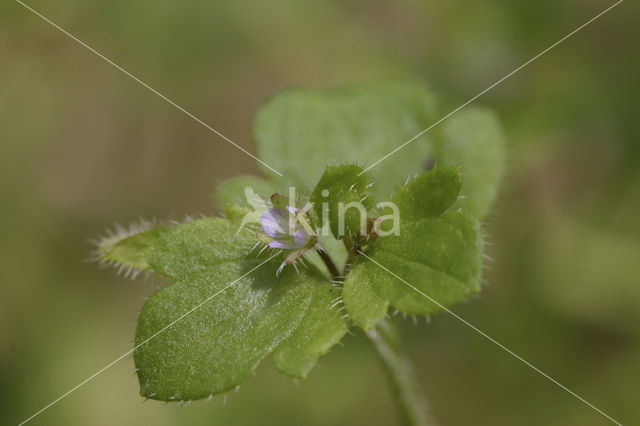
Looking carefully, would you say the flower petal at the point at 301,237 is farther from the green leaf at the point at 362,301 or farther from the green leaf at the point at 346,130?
the green leaf at the point at 346,130

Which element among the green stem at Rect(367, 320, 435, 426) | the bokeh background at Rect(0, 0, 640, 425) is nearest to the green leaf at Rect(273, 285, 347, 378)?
the green stem at Rect(367, 320, 435, 426)

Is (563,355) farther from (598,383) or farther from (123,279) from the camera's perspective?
(123,279)

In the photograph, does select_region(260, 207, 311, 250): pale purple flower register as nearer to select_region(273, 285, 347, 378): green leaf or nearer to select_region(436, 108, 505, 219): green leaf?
select_region(273, 285, 347, 378): green leaf

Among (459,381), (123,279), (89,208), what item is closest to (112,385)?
(123,279)

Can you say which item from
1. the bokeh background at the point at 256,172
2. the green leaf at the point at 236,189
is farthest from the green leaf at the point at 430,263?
the bokeh background at the point at 256,172

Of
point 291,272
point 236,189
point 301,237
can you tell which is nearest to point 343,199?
point 301,237

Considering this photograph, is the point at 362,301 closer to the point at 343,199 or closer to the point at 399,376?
the point at 343,199
